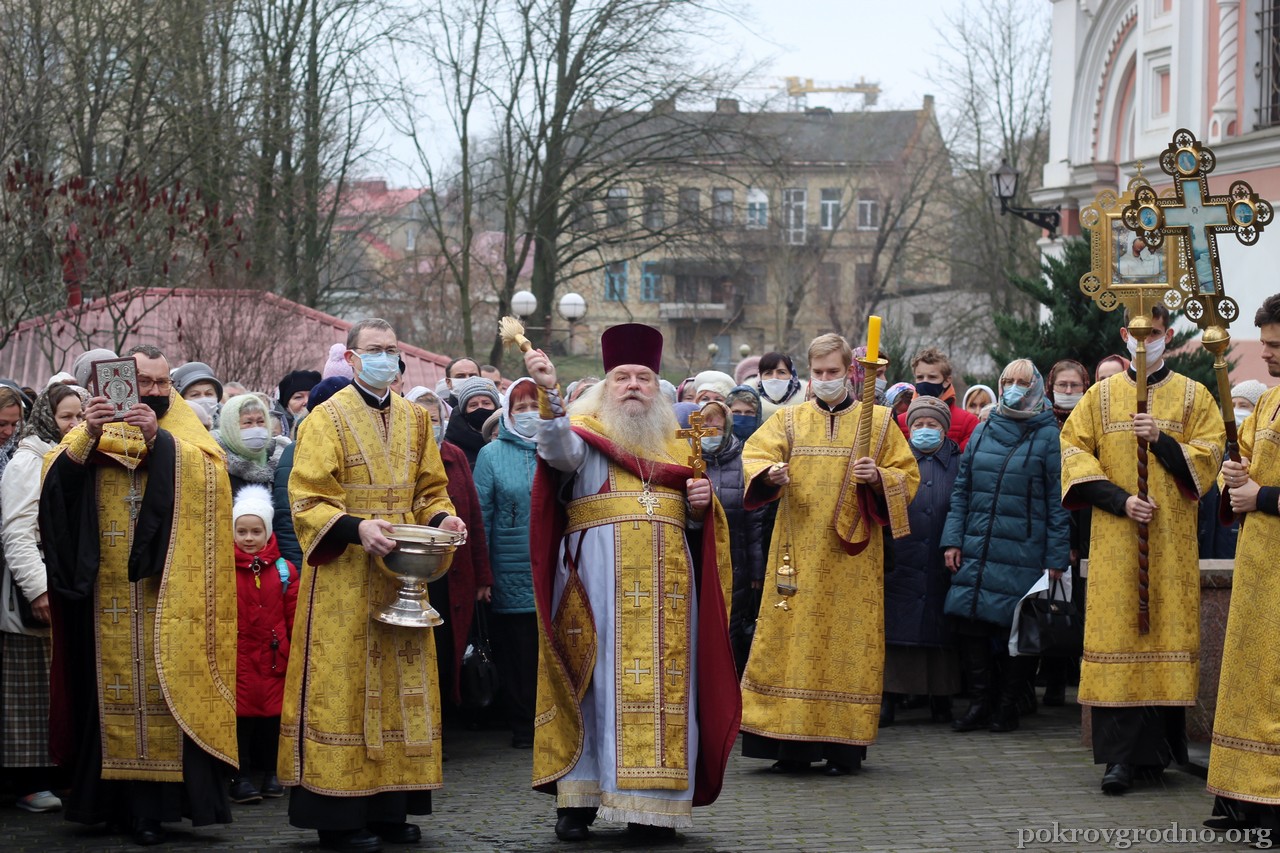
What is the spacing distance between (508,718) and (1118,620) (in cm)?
370

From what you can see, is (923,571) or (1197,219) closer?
(1197,219)

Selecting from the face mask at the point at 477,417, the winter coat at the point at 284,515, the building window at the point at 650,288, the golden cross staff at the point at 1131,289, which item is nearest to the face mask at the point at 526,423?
the face mask at the point at 477,417

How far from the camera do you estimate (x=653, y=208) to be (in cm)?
3488

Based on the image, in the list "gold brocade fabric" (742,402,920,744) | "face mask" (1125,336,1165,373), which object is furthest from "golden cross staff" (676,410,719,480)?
"face mask" (1125,336,1165,373)

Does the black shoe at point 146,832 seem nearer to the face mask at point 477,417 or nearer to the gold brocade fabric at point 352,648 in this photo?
the gold brocade fabric at point 352,648

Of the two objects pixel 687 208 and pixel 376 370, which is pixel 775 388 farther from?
pixel 687 208

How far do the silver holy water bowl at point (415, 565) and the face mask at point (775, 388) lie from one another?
445 centimetres

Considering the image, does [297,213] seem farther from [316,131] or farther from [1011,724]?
[1011,724]

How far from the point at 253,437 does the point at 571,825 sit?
9.36 feet

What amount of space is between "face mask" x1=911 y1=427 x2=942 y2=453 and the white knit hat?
3.78m

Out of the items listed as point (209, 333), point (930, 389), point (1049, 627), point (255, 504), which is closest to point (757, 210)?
point (209, 333)

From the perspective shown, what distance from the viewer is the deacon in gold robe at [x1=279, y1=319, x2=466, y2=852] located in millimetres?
7000

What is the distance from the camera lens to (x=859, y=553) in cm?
891

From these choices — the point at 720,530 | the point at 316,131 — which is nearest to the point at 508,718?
the point at 720,530
